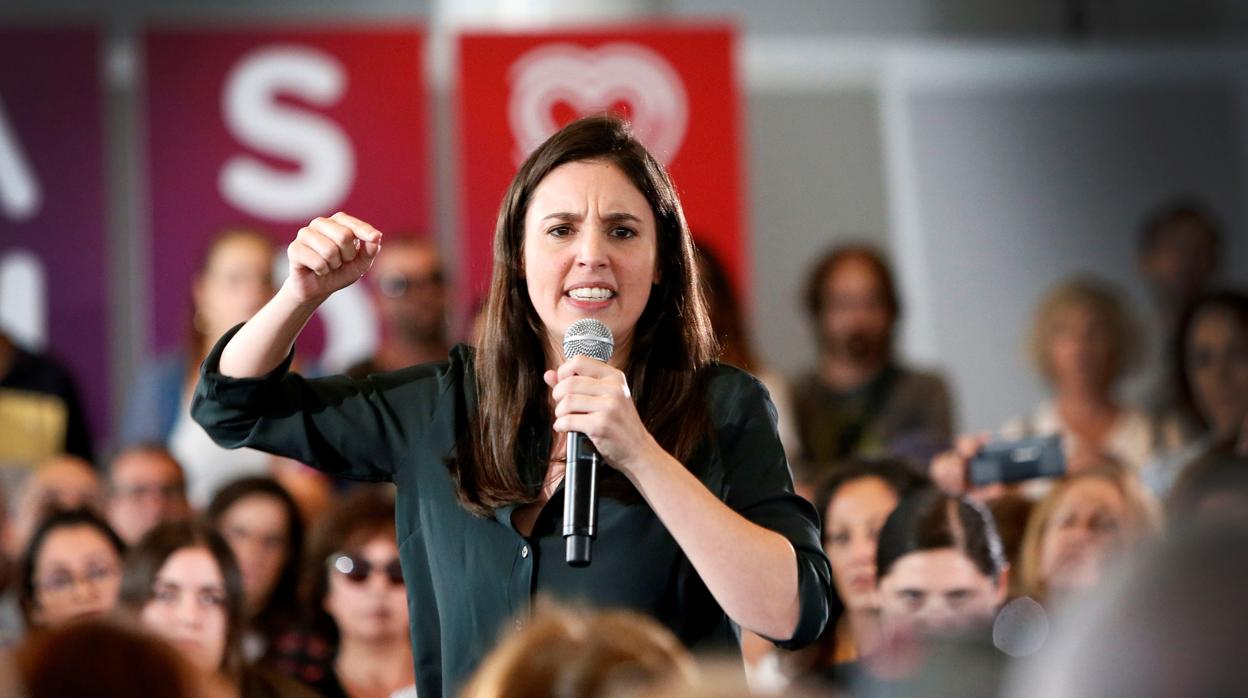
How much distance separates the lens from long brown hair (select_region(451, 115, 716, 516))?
1937mm

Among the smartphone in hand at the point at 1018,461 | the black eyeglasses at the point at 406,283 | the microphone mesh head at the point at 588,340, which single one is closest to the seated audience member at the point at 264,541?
the black eyeglasses at the point at 406,283

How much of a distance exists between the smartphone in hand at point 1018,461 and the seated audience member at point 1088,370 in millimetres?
792

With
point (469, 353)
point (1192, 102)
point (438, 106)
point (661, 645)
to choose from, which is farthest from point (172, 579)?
point (1192, 102)

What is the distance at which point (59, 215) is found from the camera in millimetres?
5684

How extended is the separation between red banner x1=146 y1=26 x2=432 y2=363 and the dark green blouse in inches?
144

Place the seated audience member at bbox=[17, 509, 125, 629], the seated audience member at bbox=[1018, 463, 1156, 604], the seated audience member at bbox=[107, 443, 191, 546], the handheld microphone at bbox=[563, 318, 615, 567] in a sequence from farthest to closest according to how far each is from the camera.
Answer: the seated audience member at bbox=[107, 443, 191, 546], the seated audience member at bbox=[17, 509, 125, 629], the seated audience member at bbox=[1018, 463, 1156, 604], the handheld microphone at bbox=[563, 318, 615, 567]

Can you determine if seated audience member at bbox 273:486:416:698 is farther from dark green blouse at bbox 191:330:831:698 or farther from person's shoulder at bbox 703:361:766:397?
person's shoulder at bbox 703:361:766:397

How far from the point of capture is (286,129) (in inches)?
228

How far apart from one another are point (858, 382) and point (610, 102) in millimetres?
1639

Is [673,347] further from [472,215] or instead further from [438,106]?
[438,106]

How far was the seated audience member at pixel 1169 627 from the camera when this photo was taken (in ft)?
2.46

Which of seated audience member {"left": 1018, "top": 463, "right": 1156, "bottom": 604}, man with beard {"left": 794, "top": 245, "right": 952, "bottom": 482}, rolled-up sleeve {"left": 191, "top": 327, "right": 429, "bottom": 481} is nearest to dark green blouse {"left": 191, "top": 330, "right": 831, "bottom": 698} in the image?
rolled-up sleeve {"left": 191, "top": 327, "right": 429, "bottom": 481}

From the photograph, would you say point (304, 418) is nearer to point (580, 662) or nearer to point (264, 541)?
point (580, 662)

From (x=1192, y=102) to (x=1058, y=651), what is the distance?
631 cm
